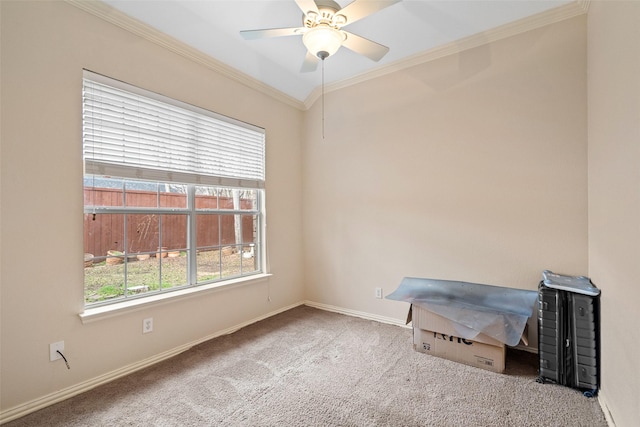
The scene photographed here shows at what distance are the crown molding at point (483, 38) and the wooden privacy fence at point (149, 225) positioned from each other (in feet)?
7.30

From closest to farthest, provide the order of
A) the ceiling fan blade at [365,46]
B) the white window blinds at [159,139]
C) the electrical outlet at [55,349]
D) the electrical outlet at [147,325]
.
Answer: the electrical outlet at [55,349] → the ceiling fan blade at [365,46] → the white window blinds at [159,139] → the electrical outlet at [147,325]

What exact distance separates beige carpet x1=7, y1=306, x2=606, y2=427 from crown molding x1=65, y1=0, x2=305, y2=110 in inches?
107

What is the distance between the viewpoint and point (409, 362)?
2395 millimetres

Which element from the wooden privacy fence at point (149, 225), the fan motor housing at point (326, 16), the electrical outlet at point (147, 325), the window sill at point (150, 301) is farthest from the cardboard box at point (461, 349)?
the fan motor housing at point (326, 16)

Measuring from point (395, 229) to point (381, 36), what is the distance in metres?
1.96

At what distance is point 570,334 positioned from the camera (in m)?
2.00

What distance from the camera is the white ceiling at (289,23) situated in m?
2.31

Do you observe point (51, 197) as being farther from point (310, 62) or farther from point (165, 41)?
point (310, 62)

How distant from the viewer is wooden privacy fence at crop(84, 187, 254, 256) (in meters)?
2.19

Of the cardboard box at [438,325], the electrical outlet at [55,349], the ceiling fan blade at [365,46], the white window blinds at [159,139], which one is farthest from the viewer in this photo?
the cardboard box at [438,325]

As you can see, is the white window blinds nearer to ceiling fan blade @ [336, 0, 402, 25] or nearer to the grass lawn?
the grass lawn

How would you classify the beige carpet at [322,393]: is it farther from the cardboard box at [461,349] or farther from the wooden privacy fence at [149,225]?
the wooden privacy fence at [149,225]

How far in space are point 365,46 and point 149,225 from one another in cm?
232

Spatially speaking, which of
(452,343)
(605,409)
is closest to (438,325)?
(452,343)
